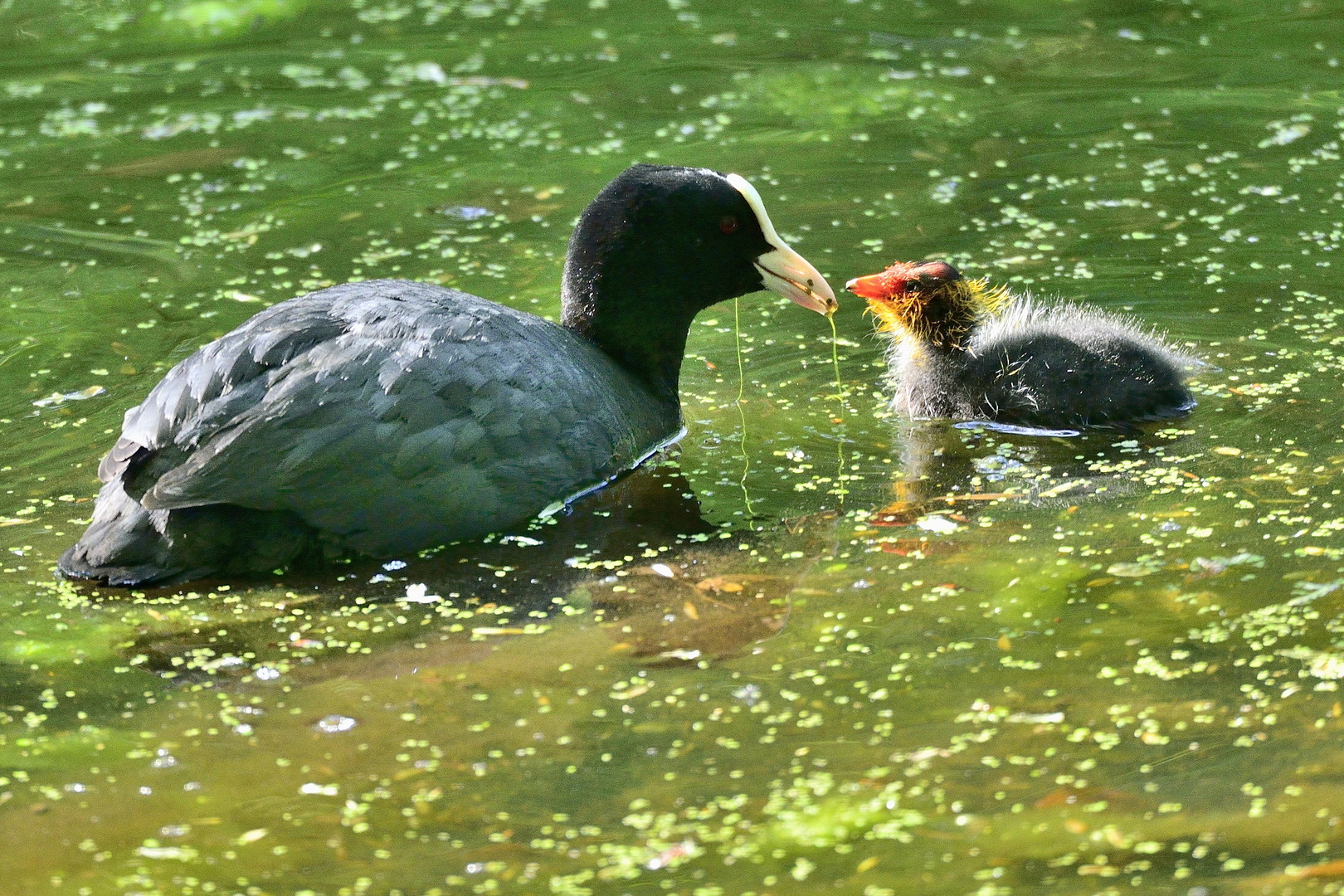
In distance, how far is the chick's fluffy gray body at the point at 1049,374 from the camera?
5.20 m

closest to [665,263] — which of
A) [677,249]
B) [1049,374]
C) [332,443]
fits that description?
[677,249]

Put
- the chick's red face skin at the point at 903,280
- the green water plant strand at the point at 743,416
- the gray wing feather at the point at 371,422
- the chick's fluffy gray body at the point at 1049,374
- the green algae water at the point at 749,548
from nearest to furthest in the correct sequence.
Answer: the green algae water at the point at 749,548 → the gray wing feather at the point at 371,422 → the green water plant strand at the point at 743,416 → the chick's fluffy gray body at the point at 1049,374 → the chick's red face skin at the point at 903,280

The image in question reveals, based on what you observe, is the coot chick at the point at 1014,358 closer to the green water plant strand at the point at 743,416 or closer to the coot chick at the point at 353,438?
the green water plant strand at the point at 743,416

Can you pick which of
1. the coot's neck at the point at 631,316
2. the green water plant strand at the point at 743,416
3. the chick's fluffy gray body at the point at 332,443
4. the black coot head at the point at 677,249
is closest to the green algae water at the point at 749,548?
the green water plant strand at the point at 743,416

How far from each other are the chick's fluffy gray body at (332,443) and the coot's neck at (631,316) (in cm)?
65

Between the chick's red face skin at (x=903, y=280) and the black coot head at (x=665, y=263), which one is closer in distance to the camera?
the black coot head at (x=665, y=263)

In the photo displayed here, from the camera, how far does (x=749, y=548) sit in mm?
4559

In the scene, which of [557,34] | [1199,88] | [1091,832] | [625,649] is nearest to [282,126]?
[557,34]

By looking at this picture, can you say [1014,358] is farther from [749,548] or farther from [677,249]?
[749,548]

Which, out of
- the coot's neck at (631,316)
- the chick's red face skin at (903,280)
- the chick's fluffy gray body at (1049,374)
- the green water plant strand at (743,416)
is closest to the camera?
the green water plant strand at (743,416)

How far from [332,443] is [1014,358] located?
2.21m

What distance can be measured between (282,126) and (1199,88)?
4465 mm

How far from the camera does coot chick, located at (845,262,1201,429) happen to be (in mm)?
5215

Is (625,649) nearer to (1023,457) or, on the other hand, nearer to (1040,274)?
(1023,457)
